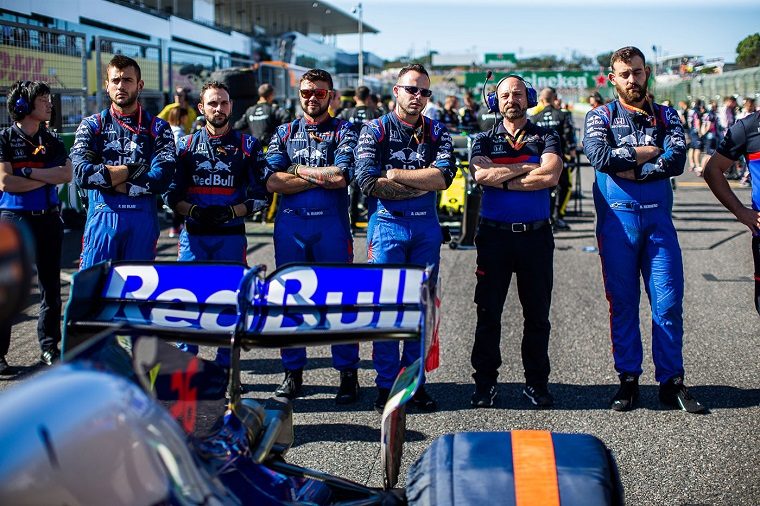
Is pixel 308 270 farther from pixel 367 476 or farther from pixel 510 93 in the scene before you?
pixel 510 93

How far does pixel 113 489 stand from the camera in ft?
6.16

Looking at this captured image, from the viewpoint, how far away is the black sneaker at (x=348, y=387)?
5703 mm

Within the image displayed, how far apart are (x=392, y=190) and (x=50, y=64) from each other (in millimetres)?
7546

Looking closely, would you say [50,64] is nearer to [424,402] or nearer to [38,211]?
[38,211]

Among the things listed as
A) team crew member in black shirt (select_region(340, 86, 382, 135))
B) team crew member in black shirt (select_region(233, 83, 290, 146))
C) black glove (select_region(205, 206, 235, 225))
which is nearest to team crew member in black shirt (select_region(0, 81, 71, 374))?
black glove (select_region(205, 206, 235, 225))

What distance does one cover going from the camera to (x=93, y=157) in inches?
231

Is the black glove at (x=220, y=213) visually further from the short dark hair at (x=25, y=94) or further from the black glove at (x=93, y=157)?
the short dark hair at (x=25, y=94)

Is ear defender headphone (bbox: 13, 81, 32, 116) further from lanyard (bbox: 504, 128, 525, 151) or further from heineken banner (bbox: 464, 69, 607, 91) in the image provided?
heineken banner (bbox: 464, 69, 607, 91)

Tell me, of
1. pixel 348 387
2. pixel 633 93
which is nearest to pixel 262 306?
pixel 348 387

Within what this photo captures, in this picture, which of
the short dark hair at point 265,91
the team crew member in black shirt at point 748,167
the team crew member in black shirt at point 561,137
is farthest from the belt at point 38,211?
the team crew member in black shirt at point 561,137

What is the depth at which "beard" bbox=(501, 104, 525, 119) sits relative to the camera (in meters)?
5.64

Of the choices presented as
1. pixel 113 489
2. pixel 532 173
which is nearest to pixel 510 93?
pixel 532 173

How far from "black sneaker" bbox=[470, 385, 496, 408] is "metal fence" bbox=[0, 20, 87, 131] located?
6.62 metres

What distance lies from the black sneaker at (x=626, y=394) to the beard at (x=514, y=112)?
1.77 metres
